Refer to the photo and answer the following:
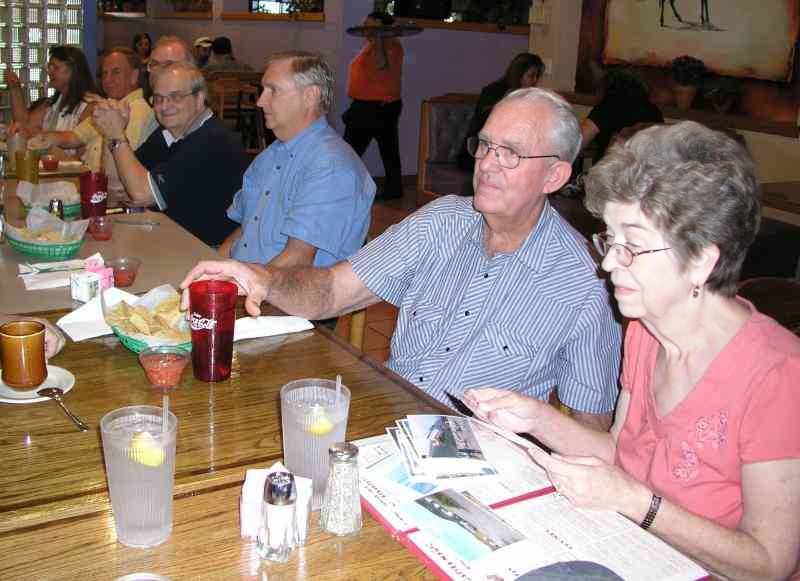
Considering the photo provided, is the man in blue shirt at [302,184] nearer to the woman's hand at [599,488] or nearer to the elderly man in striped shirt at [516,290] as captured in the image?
the elderly man in striped shirt at [516,290]

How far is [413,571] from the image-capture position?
1.01m

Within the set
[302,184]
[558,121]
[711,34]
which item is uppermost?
[711,34]

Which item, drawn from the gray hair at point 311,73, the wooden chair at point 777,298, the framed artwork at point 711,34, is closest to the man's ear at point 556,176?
the wooden chair at point 777,298

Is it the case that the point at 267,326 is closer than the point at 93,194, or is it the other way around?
the point at 267,326

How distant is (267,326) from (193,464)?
0.61m

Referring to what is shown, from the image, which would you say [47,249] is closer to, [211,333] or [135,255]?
[135,255]

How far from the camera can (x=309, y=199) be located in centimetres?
266

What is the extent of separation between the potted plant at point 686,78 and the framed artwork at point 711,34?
0.15 ft

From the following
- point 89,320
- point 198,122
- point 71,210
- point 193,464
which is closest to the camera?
point 193,464

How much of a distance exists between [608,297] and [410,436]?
733 millimetres


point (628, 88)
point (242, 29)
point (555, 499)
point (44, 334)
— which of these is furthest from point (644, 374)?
point (242, 29)

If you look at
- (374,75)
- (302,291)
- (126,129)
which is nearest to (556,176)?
(302,291)

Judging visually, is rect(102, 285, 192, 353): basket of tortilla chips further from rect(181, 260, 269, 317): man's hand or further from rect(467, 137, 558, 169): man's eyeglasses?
rect(467, 137, 558, 169): man's eyeglasses

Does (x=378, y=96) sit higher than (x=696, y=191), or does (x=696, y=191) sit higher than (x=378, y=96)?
(x=378, y=96)
